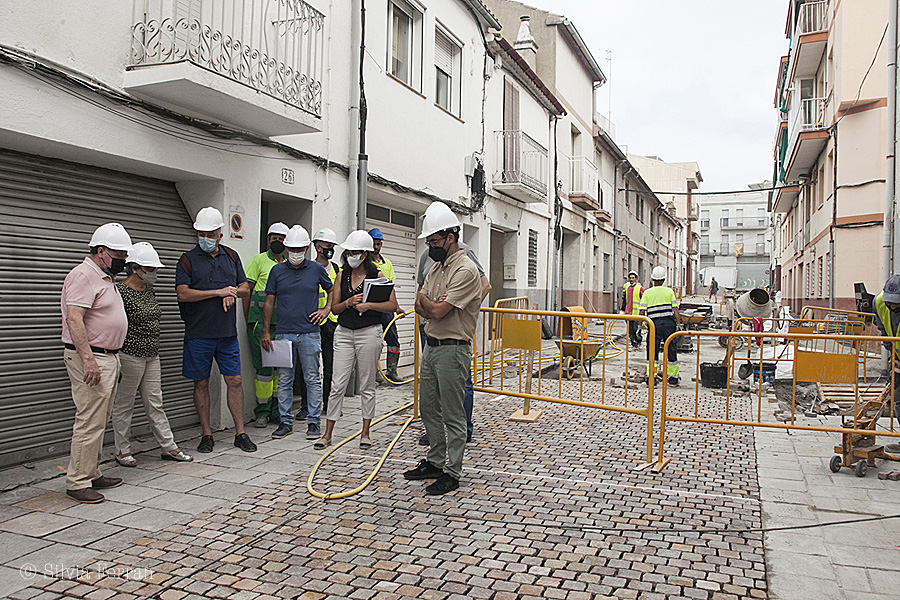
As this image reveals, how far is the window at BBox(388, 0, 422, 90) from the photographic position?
1038cm

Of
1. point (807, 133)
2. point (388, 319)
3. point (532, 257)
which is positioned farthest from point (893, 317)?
point (807, 133)

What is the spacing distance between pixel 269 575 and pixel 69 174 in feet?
13.2

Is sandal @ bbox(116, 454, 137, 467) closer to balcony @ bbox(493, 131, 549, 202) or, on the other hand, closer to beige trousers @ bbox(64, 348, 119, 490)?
beige trousers @ bbox(64, 348, 119, 490)

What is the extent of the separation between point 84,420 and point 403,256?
7.33 meters

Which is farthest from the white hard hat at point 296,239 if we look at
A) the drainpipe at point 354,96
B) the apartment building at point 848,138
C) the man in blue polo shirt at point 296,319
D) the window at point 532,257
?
the apartment building at point 848,138

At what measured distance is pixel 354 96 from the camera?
880 centimetres

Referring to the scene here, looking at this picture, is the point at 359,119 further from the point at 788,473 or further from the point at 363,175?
the point at 788,473

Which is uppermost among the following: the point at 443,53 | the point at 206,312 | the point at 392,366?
the point at 443,53

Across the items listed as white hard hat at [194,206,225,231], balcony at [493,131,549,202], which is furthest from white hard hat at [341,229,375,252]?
balcony at [493,131,549,202]

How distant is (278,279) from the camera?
6543mm

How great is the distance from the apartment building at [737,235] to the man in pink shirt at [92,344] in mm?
73279

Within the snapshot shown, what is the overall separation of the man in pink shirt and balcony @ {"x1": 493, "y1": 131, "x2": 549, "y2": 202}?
10.4 metres

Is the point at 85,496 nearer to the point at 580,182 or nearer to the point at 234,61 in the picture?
the point at 234,61

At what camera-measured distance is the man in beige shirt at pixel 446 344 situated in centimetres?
500
